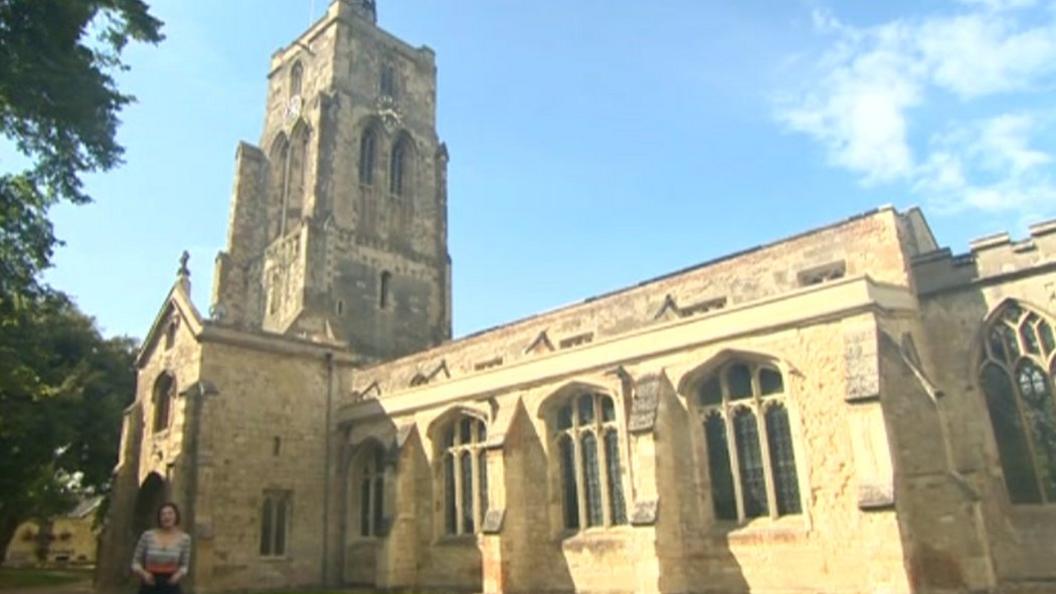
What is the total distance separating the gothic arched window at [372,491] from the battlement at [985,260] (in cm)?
1635

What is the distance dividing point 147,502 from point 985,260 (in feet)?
80.7

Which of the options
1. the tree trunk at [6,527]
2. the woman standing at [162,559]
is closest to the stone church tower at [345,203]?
the tree trunk at [6,527]

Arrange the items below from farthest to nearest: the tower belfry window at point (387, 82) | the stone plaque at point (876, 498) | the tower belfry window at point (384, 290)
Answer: the tower belfry window at point (387, 82)
the tower belfry window at point (384, 290)
the stone plaque at point (876, 498)

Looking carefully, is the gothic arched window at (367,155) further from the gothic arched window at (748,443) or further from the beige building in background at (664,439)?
the gothic arched window at (748,443)

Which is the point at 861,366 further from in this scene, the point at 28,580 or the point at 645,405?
the point at 28,580

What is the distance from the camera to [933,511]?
14531 mm

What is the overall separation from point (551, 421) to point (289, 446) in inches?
378

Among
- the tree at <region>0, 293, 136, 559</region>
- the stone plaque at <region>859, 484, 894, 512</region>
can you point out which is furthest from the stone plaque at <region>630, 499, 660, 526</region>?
the tree at <region>0, 293, 136, 559</region>

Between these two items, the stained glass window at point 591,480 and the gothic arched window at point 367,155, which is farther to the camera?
the gothic arched window at point 367,155

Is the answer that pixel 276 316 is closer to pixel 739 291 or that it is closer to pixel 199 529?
pixel 199 529

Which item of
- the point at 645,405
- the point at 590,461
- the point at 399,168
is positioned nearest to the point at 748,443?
the point at 645,405

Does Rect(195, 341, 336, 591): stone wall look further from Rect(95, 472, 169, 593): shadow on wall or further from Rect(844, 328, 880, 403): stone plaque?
Rect(844, 328, 880, 403): stone plaque

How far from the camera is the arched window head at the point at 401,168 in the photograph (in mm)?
38562

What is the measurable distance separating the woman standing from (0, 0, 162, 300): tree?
33.5 feet
